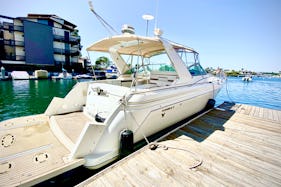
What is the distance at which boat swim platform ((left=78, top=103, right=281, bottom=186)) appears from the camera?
1974mm

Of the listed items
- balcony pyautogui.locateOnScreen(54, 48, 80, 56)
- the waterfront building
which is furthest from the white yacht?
balcony pyautogui.locateOnScreen(54, 48, 80, 56)

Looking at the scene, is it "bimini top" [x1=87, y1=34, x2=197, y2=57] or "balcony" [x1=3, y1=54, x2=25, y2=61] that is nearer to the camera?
"bimini top" [x1=87, y1=34, x2=197, y2=57]

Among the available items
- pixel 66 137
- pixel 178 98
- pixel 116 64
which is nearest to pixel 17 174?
pixel 66 137

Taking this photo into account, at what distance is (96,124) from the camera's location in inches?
87.4

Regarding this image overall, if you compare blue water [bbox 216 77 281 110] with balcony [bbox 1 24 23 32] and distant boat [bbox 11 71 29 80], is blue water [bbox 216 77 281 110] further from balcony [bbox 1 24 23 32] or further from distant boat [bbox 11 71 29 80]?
balcony [bbox 1 24 23 32]

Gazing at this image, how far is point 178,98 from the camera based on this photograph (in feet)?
11.6

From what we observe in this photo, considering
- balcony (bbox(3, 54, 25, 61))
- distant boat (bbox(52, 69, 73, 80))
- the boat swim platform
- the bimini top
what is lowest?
the boat swim platform

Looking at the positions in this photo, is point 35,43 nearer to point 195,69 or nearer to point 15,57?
point 15,57

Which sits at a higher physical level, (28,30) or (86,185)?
(28,30)

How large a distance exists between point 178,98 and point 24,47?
30.6 m

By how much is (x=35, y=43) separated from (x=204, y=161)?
103 ft

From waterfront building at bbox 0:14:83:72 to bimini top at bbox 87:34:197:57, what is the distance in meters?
26.9

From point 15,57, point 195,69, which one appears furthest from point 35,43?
point 195,69

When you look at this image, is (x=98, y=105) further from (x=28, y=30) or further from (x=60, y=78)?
(x=28, y=30)
